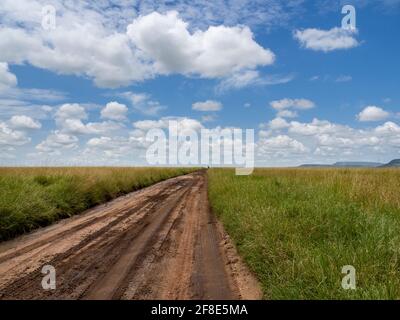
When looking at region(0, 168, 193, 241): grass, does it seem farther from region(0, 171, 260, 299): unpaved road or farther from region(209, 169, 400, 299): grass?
region(209, 169, 400, 299): grass

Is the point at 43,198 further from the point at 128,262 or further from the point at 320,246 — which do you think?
the point at 320,246

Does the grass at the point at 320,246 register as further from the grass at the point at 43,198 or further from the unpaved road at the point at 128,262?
the grass at the point at 43,198

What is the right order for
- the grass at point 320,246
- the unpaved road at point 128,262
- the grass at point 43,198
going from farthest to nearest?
the grass at point 43,198 < the unpaved road at point 128,262 < the grass at point 320,246

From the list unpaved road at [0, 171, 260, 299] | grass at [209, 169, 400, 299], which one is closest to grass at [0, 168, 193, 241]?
unpaved road at [0, 171, 260, 299]

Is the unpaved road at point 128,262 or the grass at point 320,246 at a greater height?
the grass at point 320,246

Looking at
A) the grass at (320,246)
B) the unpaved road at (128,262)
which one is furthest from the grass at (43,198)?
the grass at (320,246)

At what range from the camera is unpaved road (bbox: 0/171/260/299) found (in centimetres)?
493

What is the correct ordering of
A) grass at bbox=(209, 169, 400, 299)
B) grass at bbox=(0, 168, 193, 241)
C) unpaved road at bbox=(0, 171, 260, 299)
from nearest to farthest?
grass at bbox=(209, 169, 400, 299) → unpaved road at bbox=(0, 171, 260, 299) → grass at bbox=(0, 168, 193, 241)

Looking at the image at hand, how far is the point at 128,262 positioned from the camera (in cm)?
632

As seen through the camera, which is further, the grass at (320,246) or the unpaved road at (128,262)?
the unpaved road at (128,262)

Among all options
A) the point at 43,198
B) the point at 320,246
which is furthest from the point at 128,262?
the point at 43,198

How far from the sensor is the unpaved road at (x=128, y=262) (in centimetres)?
493

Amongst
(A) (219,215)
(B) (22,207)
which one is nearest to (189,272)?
(A) (219,215)

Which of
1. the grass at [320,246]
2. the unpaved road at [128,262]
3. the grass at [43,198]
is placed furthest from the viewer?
the grass at [43,198]
